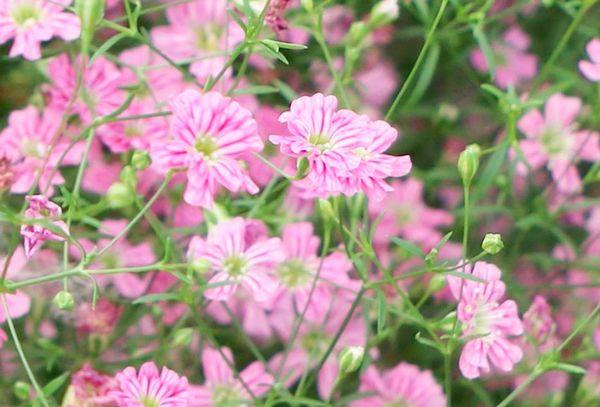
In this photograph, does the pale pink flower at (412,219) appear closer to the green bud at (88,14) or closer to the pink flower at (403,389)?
the pink flower at (403,389)

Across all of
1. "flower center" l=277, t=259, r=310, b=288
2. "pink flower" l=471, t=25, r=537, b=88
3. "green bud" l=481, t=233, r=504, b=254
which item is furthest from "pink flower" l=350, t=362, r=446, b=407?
"pink flower" l=471, t=25, r=537, b=88

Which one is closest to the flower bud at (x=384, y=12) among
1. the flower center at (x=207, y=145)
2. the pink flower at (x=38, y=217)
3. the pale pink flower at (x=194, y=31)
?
the pale pink flower at (x=194, y=31)

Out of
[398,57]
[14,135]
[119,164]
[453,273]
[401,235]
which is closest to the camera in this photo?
[453,273]

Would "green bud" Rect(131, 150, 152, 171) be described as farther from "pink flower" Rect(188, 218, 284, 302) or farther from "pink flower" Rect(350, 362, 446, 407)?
"pink flower" Rect(350, 362, 446, 407)

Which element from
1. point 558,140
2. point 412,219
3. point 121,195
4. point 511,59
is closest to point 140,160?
point 121,195

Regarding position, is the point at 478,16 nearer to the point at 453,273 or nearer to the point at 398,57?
the point at 453,273

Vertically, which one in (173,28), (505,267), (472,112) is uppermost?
(173,28)

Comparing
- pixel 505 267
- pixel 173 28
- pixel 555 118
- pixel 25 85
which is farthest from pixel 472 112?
pixel 25 85
